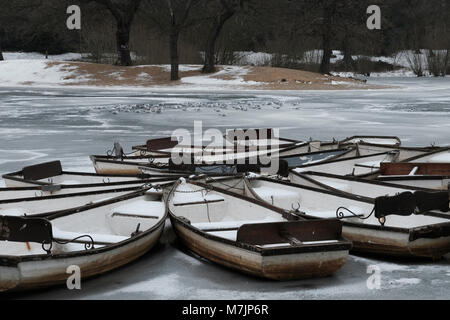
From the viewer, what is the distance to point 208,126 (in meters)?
16.0

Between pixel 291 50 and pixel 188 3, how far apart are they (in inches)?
399

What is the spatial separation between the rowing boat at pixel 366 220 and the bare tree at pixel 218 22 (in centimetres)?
2503

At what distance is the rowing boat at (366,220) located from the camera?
5.43m

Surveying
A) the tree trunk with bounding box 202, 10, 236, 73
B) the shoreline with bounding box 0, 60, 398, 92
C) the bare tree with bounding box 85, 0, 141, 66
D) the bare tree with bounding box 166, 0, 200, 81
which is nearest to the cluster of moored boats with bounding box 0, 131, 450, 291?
the shoreline with bounding box 0, 60, 398, 92

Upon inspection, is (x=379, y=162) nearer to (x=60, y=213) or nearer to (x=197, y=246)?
(x=197, y=246)

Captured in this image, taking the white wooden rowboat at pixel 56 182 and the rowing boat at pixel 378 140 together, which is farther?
the rowing boat at pixel 378 140

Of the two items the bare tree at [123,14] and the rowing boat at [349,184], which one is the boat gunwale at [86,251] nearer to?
the rowing boat at [349,184]

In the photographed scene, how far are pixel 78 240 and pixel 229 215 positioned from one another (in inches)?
69.4

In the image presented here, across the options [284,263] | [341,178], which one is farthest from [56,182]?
[284,263]

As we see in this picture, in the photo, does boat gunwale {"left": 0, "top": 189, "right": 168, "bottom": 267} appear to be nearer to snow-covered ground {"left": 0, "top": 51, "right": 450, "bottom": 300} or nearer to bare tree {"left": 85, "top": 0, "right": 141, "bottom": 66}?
snow-covered ground {"left": 0, "top": 51, "right": 450, "bottom": 300}

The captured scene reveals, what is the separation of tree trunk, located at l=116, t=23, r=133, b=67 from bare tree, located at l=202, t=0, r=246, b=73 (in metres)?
4.72

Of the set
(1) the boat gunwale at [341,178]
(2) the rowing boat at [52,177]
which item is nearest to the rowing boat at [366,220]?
(1) the boat gunwale at [341,178]

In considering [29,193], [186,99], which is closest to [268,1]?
[186,99]

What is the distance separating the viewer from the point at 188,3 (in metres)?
31.8
